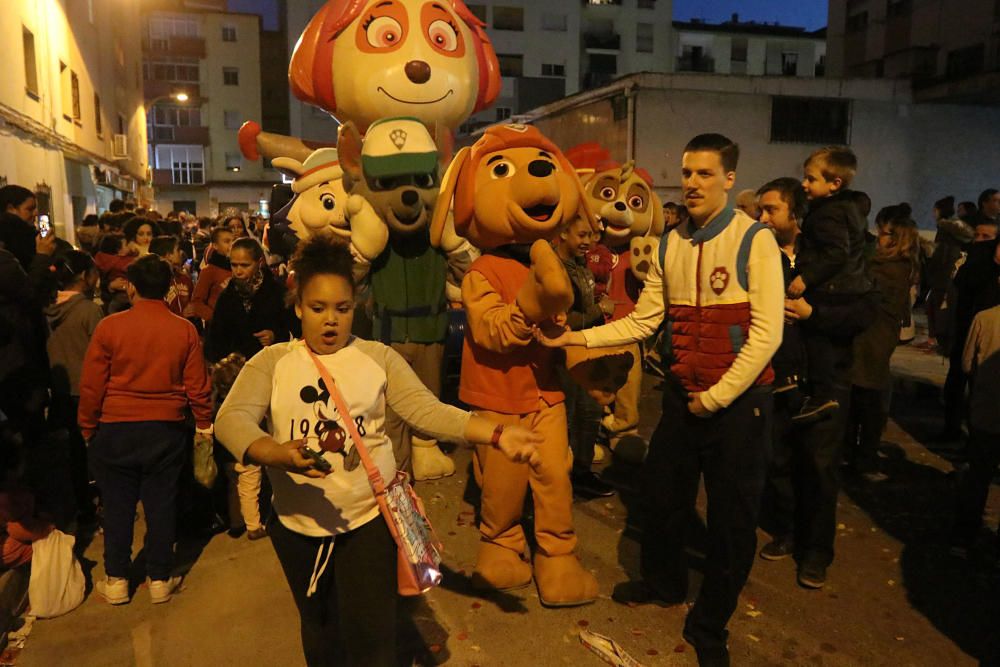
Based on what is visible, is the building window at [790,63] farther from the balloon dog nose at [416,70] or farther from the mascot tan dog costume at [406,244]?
the mascot tan dog costume at [406,244]

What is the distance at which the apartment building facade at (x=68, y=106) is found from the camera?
39.9 ft

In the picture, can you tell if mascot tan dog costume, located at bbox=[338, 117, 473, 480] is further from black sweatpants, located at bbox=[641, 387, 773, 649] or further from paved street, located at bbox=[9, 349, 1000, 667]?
black sweatpants, located at bbox=[641, 387, 773, 649]

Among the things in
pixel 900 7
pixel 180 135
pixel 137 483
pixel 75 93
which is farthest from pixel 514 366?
pixel 180 135

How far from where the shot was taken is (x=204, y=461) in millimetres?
3697

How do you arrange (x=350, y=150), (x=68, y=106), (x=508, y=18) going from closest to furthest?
(x=350, y=150), (x=68, y=106), (x=508, y=18)

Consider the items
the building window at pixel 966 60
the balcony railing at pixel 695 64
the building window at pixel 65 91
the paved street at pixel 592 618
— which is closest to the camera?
the paved street at pixel 592 618

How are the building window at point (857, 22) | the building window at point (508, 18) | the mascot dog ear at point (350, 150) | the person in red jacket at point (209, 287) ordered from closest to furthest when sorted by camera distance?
the mascot dog ear at point (350, 150) → the person in red jacket at point (209, 287) → the building window at point (857, 22) → the building window at point (508, 18)

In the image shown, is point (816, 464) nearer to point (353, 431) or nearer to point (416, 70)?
point (353, 431)

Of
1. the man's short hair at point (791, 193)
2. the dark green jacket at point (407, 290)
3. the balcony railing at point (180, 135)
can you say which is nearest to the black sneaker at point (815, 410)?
the man's short hair at point (791, 193)

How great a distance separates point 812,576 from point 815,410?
86cm

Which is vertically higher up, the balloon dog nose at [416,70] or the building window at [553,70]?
the building window at [553,70]

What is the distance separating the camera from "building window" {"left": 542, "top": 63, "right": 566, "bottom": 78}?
143 feet

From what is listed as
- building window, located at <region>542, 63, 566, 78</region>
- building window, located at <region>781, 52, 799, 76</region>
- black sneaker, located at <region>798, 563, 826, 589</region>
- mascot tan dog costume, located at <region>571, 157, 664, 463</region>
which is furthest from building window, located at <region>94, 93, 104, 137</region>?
building window, located at <region>781, 52, 799, 76</region>

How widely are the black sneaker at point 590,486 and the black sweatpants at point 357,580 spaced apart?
274 centimetres
